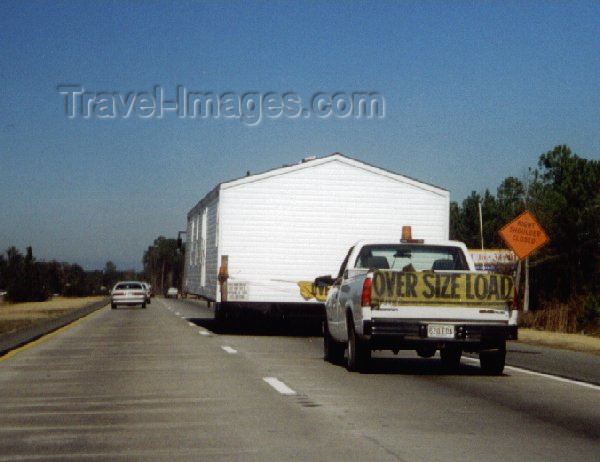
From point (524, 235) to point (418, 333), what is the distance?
11523mm

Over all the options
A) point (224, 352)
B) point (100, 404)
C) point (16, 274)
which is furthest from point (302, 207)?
point (16, 274)

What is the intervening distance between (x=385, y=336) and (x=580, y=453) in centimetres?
576

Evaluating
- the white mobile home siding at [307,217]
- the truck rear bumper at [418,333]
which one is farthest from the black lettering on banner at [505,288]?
the white mobile home siding at [307,217]

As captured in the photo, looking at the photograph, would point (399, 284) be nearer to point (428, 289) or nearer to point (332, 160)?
point (428, 289)

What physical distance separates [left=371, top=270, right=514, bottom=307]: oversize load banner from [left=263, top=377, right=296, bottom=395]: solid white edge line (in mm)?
1676

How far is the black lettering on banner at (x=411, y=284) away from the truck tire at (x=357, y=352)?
3.06ft

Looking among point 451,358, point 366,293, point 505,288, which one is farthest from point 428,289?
point 451,358

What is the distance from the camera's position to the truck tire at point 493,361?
14.1 meters

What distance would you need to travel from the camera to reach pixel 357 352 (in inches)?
556

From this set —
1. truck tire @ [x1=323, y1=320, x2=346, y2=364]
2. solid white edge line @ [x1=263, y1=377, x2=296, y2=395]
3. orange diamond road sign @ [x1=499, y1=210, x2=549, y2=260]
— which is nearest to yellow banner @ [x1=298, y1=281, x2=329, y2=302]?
orange diamond road sign @ [x1=499, y1=210, x2=549, y2=260]

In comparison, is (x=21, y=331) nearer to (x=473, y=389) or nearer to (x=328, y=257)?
(x=328, y=257)

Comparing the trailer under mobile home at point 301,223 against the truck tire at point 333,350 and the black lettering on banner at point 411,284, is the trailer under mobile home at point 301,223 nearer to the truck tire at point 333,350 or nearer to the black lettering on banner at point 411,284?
the truck tire at point 333,350

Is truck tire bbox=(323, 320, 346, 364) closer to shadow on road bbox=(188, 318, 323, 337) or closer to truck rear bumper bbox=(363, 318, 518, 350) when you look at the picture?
truck rear bumper bbox=(363, 318, 518, 350)

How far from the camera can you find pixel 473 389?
41.1 ft
